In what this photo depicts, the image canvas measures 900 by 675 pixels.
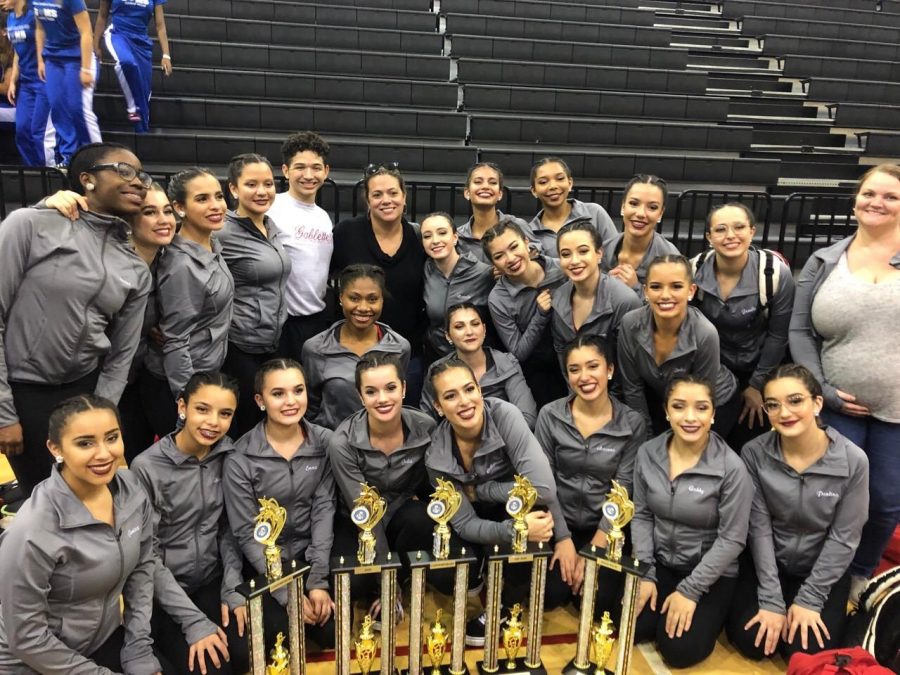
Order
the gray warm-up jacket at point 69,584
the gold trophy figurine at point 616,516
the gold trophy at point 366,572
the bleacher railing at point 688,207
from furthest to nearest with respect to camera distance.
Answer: the bleacher railing at point 688,207
the gold trophy figurine at point 616,516
the gold trophy at point 366,572
the gray warm-up jacket at point 69,584

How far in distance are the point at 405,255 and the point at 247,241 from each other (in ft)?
2.40

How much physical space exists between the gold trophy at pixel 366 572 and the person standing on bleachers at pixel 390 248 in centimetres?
122

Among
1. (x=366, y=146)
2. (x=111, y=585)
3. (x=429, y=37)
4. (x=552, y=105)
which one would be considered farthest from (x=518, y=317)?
(x=429, y=37)

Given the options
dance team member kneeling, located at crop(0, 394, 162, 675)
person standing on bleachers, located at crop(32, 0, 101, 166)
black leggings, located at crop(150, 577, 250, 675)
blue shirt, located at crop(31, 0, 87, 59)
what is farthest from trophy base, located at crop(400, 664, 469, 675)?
blue shirt, located at crop(31, 0, 87, 59)

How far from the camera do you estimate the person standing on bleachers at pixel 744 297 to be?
2.77m

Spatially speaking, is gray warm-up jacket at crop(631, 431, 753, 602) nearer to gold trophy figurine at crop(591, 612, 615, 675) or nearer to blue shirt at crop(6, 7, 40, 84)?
gold trophy figurine at crop(591, 612, 615, 675)

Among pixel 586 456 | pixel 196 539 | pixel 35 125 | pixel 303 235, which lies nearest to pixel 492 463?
pixel 586 456

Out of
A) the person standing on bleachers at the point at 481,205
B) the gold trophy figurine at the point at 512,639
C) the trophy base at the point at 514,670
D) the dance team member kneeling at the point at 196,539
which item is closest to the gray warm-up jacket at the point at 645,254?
the person standing on bleachers at the point at 481,205

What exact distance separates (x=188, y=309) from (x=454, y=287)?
1169mm

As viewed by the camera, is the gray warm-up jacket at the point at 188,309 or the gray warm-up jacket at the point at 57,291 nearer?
the gray warm-up jacket at the point at 57,291

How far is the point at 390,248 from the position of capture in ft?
10.4

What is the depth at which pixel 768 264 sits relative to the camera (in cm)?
281

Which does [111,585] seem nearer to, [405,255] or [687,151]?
[405,255]

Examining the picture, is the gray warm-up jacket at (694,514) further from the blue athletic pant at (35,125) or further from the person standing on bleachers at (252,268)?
the blue athletic pant at (35,125)
